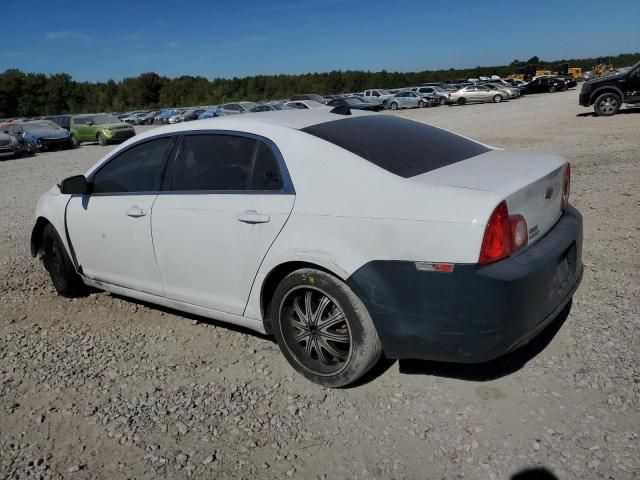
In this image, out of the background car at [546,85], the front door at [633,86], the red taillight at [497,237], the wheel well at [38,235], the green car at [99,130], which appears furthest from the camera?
the background car at [546,85]

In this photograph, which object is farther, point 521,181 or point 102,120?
point 102,120

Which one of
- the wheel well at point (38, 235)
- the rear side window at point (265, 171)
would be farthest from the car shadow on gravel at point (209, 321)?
the rear side window at point (265, 171)

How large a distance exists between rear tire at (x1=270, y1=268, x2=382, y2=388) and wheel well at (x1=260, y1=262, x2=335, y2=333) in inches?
2.0

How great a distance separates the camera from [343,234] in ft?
9.02

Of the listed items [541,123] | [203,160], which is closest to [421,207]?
[203,160]

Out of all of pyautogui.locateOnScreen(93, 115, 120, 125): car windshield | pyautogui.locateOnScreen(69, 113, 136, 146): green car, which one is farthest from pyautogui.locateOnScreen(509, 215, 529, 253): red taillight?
pyautogui.locateOnScreen(93, 115, 120, 125): car windshield

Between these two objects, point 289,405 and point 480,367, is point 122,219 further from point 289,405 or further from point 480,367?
point 480,367

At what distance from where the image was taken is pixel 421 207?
2.56m

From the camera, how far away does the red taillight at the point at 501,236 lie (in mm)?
2443

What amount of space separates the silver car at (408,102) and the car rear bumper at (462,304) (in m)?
39.8

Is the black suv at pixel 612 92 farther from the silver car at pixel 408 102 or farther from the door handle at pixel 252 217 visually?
the silver car at pixel 408 102

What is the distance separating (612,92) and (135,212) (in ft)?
62.5

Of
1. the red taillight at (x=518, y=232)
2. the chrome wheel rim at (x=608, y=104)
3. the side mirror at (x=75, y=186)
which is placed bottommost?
the chrome wheel rim at (x=608, y=104)

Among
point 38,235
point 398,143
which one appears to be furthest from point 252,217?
point 38,235
